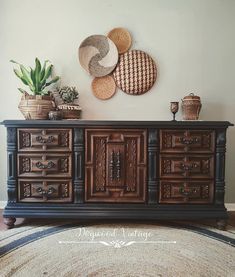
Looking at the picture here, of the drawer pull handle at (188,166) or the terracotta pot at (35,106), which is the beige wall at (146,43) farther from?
the drawer pull handle at (188,166)

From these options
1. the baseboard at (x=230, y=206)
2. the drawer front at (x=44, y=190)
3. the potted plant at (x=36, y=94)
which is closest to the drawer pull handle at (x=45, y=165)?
the drawer front at (x=44, y=190)

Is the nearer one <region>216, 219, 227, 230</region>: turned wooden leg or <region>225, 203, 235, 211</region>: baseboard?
<region>216, 219, 227, 230</region>: turned wooden leg

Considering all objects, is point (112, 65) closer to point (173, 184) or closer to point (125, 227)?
point (173, 184)

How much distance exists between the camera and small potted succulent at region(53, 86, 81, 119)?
1992 millimetres

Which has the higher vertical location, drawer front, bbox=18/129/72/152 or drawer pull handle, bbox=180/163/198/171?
drawer front, bbox=18/129/72/152

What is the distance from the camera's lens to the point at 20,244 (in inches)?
61.1

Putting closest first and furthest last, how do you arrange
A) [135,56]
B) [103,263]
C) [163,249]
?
1. [103,263]
2. [163,249]
3. [135,56]

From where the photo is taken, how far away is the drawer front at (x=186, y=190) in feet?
5.82

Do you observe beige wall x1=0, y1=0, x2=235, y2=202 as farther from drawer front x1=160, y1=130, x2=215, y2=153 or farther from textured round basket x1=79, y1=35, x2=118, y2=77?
drawer front x1=160, y1=130, x2=215, y2=153

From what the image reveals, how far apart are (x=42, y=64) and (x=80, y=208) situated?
4.25ft

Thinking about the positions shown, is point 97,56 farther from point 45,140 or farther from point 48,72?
point 45,140

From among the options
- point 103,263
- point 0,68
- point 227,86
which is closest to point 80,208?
point 103,263

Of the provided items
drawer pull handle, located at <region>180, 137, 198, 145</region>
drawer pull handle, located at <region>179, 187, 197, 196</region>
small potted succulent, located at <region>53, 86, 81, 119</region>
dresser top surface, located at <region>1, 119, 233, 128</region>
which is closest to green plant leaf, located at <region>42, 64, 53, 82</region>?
small potted succulent, located at <region>53, 86, 81, 119</region>

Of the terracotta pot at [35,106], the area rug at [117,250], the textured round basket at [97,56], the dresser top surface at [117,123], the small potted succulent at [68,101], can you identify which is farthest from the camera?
the textured round basket at [97,56]
